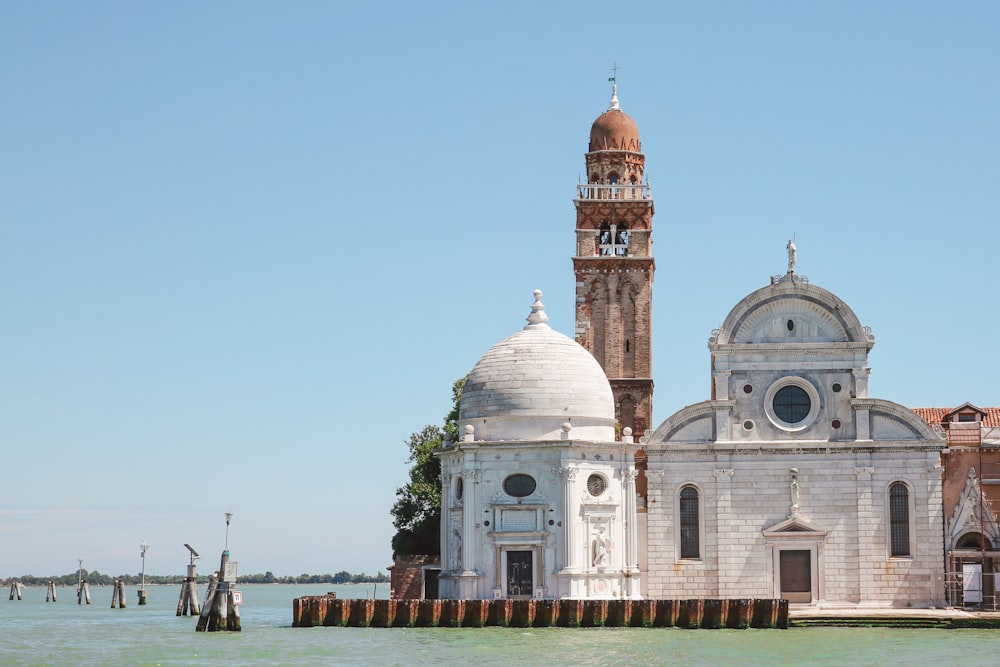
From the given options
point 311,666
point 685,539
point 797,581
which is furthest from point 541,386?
point 311,666

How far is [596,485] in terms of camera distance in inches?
2203

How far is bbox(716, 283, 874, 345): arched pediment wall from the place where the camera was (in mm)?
57031

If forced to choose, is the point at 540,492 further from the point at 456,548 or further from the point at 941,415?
the point at 941,415

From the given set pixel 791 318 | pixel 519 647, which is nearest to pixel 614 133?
pixel 791 318

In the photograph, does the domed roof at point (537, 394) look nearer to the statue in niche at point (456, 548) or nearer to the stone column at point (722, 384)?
the statue in niche at point (456, 548)

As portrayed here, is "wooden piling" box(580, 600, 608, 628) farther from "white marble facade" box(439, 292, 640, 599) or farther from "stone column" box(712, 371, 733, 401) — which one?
"stone column" box(712, 371, 733, 401)

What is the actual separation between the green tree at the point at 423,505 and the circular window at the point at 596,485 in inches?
479

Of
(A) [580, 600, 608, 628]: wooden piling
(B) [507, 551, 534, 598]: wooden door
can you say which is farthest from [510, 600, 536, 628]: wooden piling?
(B) [507, 551, 534, 598]: wooden door

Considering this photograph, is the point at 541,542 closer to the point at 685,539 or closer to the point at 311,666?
the point at 685,539

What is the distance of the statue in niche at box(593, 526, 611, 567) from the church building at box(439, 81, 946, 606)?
0.15 feet

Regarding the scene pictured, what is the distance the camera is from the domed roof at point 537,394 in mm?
55812

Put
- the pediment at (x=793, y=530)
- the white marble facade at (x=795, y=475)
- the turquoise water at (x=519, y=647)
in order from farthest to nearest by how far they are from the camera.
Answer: the pediment at (x=793, y=530)
the white marble facade at (x=795, y=475)
the turquoise water at (x=519, y=647)

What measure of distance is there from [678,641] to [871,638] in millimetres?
5996

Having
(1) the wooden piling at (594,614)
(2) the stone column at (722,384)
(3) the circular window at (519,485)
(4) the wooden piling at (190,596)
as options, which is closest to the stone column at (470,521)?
(3) the circular window at (519,485)
